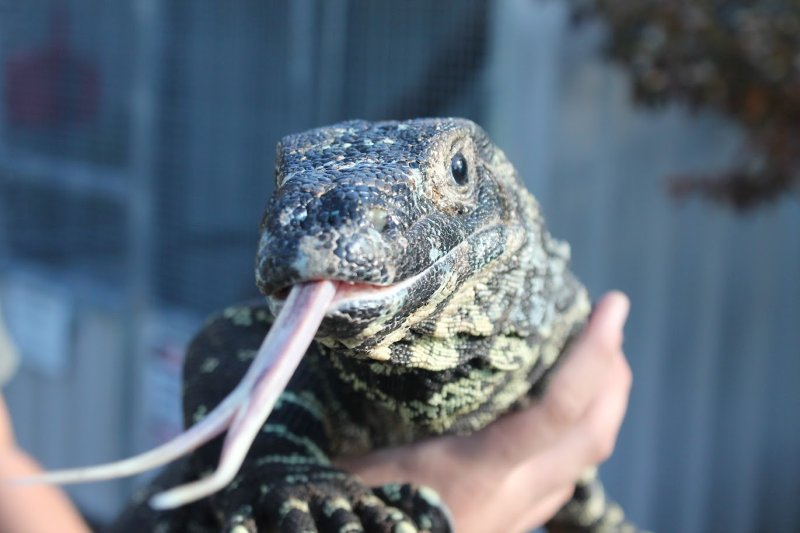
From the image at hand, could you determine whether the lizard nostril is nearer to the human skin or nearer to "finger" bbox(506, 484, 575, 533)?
the human skin

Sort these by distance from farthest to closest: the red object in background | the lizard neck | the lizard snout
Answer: the red object in background
the lizard neck
the lizard snout

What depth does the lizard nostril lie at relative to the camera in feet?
3.90

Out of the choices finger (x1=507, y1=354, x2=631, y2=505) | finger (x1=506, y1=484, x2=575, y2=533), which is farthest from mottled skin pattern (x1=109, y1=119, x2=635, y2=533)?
finger (x1=506, y1=484, x2=575, y2=533)

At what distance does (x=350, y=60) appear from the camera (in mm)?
4633

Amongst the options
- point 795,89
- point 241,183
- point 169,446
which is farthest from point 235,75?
point 169,446

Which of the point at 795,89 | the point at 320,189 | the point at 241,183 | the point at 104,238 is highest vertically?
the point at 795,89

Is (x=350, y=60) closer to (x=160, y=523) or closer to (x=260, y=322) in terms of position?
(x=260, y=322)

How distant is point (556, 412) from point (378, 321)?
3.34ft

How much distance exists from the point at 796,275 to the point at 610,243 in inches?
73.3

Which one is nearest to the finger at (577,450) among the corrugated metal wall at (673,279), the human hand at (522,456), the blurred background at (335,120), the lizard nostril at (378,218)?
the human hand at (522,456)

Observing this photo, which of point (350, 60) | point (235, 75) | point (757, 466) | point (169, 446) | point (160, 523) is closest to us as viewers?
point (169, 446)

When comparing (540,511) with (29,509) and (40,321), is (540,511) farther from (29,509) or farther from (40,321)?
(40,321)

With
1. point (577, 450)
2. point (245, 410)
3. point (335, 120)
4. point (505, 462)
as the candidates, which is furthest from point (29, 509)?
point (335, 120)

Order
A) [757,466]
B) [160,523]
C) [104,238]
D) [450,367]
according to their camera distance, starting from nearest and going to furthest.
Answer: [450,367], [160,523], [104,238], [757,466]
